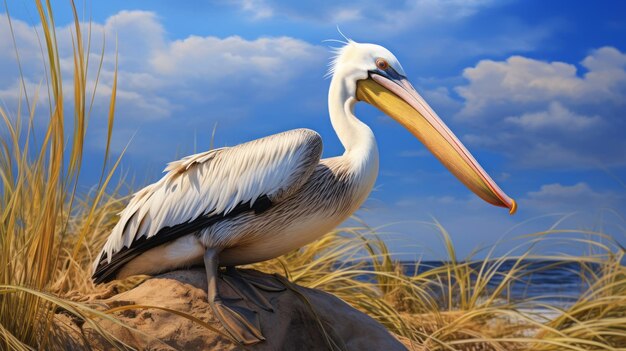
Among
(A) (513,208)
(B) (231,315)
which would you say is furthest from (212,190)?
(A) (513,208)

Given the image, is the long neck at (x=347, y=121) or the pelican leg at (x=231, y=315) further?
the long neck at (x=347, y=121)

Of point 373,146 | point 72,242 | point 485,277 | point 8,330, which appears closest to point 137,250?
point 8,330

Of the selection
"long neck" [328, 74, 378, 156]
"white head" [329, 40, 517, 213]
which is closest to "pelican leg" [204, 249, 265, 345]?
"long neck" [328, 74, 378, 156]

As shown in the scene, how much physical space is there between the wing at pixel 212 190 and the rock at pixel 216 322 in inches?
10.2

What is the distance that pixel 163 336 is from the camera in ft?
10.9

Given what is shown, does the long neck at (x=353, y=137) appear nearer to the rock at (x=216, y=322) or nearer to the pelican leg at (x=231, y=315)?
the rock at (x=216, y=322)

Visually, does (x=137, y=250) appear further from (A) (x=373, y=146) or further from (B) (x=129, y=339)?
(A) (x=373, y=146)

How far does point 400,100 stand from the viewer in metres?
4.16

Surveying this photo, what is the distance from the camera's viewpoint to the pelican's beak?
4.05m

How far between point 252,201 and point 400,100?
1.14 metres

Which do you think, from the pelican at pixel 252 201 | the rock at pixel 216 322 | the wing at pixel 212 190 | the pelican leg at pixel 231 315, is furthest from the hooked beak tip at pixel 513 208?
the pelican leg at pixel 231 315

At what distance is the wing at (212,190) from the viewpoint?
3637 millimetres

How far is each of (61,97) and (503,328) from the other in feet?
13.0

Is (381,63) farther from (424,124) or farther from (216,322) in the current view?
(216,322)
